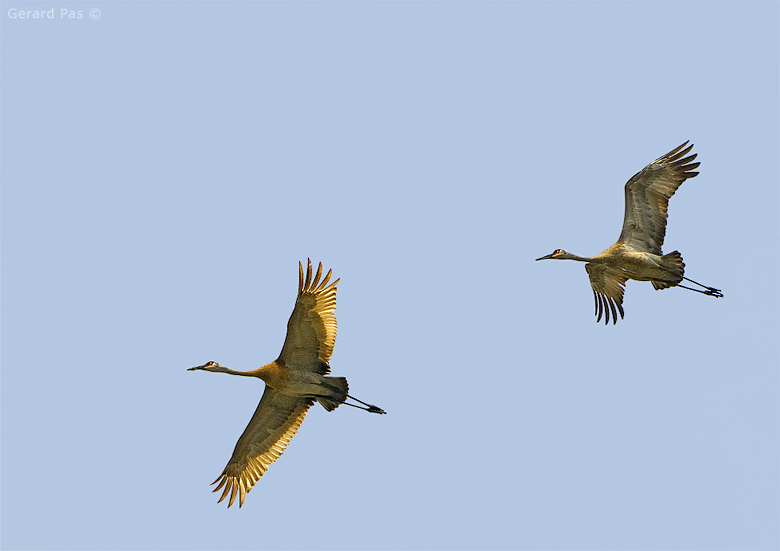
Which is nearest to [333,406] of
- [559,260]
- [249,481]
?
[249,481]

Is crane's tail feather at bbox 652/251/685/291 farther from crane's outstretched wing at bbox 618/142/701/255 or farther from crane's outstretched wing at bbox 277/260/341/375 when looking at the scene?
crane's outstretched wing at bbox 277/260/341/375

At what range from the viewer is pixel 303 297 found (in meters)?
20.6

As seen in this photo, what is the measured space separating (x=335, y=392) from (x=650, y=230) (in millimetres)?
8227

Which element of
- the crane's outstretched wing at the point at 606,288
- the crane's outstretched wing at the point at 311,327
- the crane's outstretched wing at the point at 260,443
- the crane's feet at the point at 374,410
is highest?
the crane's outstretched wing at the point at 606,288

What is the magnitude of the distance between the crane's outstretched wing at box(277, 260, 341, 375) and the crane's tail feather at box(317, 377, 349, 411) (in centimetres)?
24

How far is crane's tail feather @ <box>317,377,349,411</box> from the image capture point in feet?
69.7

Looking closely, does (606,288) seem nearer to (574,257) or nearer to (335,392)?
(574,257)

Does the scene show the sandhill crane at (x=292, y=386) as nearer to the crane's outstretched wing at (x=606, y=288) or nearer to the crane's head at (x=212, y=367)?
the crane's head at (x=212, y=367)

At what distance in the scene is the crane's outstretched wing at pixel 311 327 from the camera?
20672mm

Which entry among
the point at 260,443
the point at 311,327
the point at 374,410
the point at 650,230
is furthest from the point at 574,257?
the point at 260,443

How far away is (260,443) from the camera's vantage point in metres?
22.4

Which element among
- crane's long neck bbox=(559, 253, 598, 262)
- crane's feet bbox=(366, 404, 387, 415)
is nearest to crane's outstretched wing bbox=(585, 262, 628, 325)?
crane's long neck bbox=(559, 253, 598, 262)

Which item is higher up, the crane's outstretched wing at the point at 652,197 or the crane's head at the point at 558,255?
the crane's outstretched wing at the point at 652,197

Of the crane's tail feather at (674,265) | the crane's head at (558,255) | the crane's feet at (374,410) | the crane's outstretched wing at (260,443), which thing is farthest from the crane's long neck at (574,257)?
the crane's outstretched wing at (260,443)
